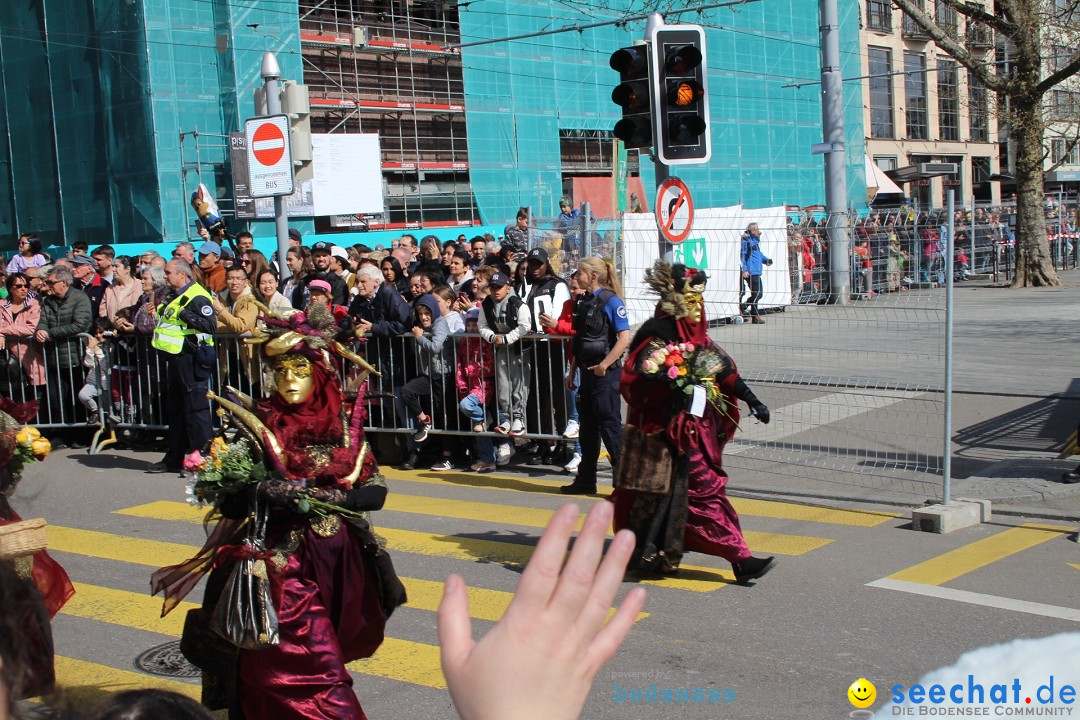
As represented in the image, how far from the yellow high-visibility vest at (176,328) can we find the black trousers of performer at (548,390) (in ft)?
10.1

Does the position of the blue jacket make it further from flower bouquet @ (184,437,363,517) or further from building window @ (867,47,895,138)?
building window @ (867,47,895,138)

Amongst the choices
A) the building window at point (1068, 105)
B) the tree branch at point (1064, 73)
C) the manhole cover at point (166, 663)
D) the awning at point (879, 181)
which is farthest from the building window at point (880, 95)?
the manhole cover at point (166, 663)

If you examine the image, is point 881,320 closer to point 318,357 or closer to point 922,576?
point 922,576

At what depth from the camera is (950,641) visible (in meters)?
5.84

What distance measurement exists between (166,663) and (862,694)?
340 centimetres

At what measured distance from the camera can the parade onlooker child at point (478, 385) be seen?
35.9 feet

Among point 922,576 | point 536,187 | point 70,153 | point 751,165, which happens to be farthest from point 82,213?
point 922,576

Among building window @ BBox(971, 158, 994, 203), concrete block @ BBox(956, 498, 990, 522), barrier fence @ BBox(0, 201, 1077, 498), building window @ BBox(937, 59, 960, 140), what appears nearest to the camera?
concrete block @ BBox(956, 498, 990, 522)

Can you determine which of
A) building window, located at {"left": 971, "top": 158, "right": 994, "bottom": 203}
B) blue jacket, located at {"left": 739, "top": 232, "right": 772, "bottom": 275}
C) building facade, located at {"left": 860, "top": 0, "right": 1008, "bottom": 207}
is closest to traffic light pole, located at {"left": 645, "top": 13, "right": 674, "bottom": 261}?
blue jacket, located at {"left": 739, "top": 232, "right": 772, "bottom": 275}

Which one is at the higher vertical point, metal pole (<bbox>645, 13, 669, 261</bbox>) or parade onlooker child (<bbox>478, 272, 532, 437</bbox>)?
metal pole (<bbox>645, 13, 669, 261</bbox>)

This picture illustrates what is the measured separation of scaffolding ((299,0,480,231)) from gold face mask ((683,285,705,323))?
29020 millimetres

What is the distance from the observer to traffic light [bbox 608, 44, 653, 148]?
9906 millimetres

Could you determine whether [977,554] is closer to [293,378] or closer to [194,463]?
[293,378]

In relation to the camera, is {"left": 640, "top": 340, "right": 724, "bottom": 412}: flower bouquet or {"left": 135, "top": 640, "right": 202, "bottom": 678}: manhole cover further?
{"left": 640, "top": 340, "right": 724, "bottom": 412}: flower bouquet
